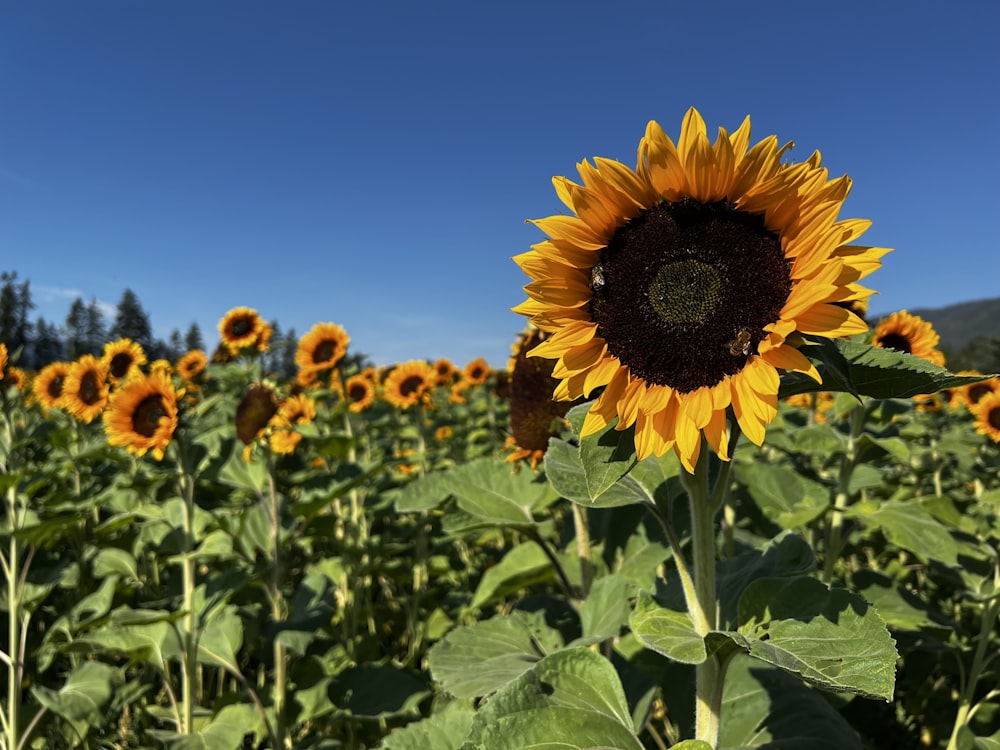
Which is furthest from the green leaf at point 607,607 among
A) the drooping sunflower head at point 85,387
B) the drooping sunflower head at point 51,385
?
the drooping sunflower head at point 51,385

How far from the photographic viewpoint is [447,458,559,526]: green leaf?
7.73ft

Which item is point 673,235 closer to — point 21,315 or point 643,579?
point 643,579

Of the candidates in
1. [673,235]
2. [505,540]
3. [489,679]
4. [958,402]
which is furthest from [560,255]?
[958,402]

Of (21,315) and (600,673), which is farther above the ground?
(21,315)

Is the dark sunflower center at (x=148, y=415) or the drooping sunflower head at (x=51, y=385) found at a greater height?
the drooping sunflower head at (x=51, y=385)

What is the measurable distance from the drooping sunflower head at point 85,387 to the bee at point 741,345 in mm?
4776

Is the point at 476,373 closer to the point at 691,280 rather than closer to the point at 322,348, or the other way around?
the point at 322,348

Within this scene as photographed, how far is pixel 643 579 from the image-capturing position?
7.09 feet

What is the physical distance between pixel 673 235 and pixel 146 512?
3.23 meters

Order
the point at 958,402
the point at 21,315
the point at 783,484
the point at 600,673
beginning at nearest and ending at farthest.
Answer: the point at 600,673
the point at 783,484
the point at 958,402
the point at 21,315

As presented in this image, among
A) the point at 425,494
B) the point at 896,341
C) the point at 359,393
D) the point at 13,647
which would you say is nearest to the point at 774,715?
the point at 425,494

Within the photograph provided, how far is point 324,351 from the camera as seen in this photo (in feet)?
20.4

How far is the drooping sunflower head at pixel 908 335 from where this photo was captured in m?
2.99

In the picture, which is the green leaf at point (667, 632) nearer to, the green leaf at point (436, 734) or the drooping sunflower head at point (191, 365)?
the green leaf at point (436, 734)
